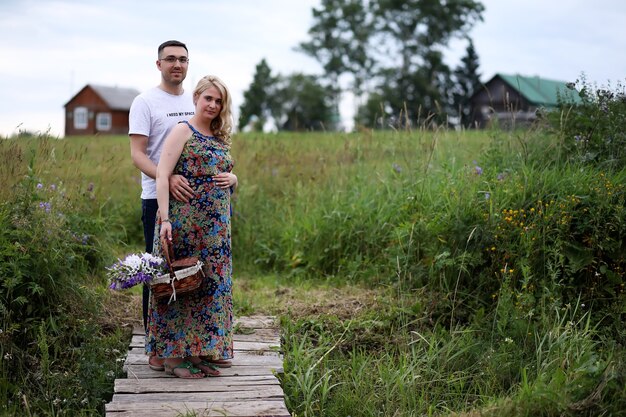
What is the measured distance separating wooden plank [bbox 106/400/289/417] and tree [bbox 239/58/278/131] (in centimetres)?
4483

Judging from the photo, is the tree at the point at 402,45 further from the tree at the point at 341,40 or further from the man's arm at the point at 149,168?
the man's arm at the point at 149,168

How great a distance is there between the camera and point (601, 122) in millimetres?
7633

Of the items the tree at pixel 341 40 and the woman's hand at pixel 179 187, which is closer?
the woman's hand at pixel 179 187

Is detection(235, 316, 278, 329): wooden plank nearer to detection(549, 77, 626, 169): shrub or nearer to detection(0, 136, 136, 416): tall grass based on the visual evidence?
detection(0, 136, 136, 416): tall grass

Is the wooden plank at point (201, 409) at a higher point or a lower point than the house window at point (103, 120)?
lower

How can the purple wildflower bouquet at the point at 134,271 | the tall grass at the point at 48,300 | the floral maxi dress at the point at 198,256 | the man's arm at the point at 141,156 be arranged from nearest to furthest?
the purple wildflower bouquet at the point at 134,271 → the floral maxi dress at the point at 198,256 → the man's arm at the point at 141,156 → the tall grass at the point at 48,300

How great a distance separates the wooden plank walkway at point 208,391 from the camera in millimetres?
4461

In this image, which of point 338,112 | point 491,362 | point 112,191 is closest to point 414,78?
point 338,112

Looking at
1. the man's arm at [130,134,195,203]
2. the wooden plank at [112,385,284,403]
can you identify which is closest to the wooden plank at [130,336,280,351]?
the wooden plank at [112,385,284,403]

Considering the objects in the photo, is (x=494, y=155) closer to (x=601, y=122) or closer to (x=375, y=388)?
(x=601, y=122)

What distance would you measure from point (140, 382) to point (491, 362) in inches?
105

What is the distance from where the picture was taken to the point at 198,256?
16.4 ft

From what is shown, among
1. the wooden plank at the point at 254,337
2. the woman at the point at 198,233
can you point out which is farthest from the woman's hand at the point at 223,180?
the wooden plank at the point at 254,337

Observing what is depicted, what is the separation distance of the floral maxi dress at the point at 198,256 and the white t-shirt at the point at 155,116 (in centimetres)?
47
